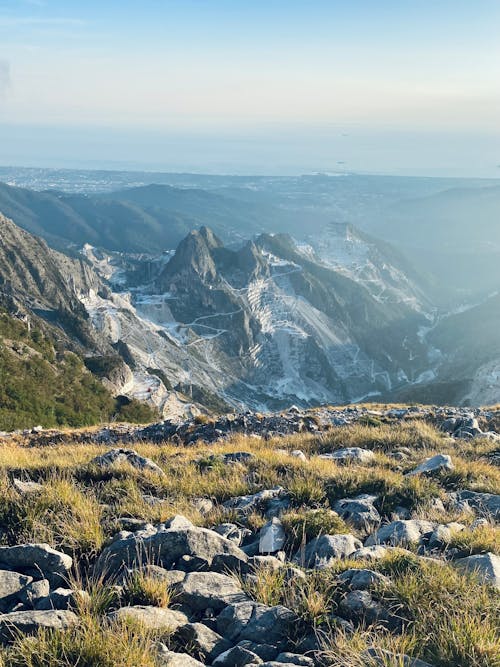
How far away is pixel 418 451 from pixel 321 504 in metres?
6.79

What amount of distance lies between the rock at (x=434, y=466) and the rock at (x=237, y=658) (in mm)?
7617

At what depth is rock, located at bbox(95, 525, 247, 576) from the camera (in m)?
5.91

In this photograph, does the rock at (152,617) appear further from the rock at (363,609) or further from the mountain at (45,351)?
the mountain at (45,351)

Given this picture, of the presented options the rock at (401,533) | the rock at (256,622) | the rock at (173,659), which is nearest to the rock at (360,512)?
Answer: the rock at (401,533)

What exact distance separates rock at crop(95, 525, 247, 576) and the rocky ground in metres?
0.02

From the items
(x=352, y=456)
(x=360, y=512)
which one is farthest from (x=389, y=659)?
(x=352, y=456)

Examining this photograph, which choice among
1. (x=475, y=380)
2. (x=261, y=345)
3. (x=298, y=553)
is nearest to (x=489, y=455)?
(x=298, y=553)

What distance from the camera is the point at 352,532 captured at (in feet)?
24.5

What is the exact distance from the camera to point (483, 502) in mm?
9367

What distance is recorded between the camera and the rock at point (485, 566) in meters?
5.30

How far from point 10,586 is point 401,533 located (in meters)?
5.28

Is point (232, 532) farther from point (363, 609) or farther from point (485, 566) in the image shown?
point (485, 566)

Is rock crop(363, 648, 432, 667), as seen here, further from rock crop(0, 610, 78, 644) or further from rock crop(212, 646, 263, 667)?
rock crop(0, 610, 78, 644)

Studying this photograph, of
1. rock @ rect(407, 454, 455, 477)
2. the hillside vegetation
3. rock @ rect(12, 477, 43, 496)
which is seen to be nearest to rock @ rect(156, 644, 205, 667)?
rock @ rect(12, 477, 43, 496)
